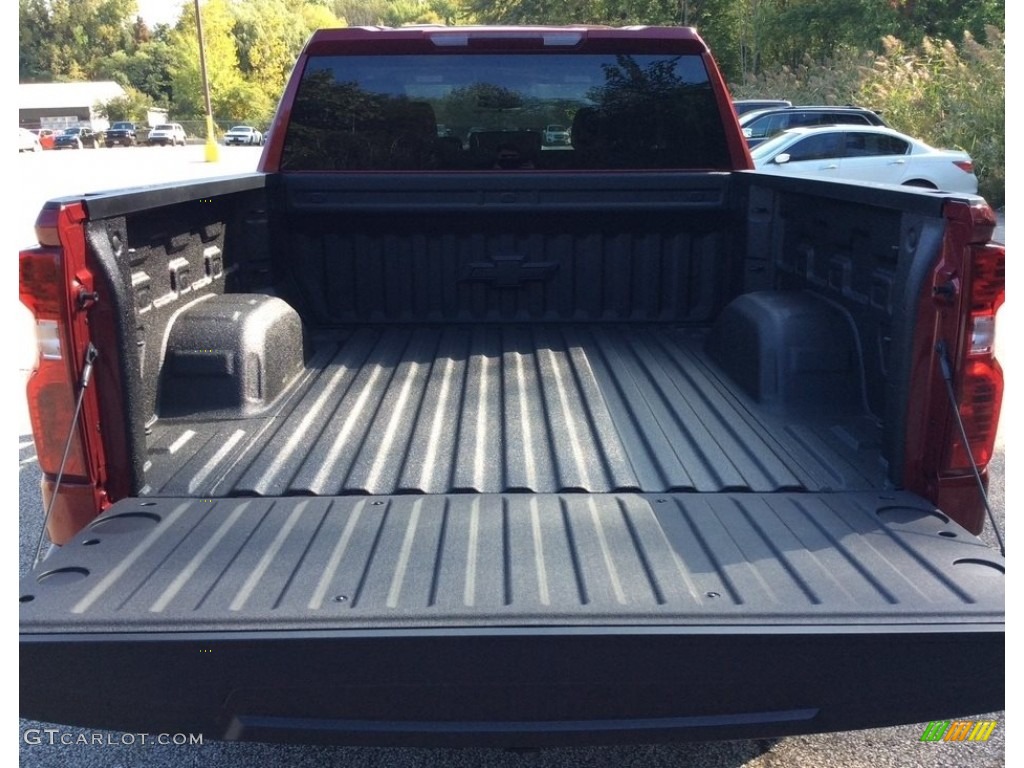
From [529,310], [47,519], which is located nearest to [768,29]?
[529,310]

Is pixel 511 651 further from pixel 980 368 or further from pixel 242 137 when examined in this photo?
pixel 242 137

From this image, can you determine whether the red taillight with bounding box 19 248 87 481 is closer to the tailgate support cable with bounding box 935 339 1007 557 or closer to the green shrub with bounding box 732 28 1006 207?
the tailgate support cable with bounding box 935 339 1007 557

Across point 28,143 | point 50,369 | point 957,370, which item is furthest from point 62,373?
point 28,143

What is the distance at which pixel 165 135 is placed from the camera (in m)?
67.4

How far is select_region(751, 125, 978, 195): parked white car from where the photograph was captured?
14.4 metres

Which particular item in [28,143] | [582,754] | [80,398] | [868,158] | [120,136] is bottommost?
[582,754]

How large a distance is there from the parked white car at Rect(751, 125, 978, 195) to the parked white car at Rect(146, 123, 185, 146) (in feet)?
203

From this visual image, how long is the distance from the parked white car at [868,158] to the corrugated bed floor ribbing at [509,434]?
1165 centimetres

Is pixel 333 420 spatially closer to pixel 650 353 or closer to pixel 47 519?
pixel 47 519

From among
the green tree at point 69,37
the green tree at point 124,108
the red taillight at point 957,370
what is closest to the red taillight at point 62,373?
the red taillight at point 957,370

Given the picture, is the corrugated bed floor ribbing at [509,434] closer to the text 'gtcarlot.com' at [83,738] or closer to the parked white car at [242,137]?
the text 'gtcarlot.com' at [83,738]

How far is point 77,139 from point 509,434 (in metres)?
70.5

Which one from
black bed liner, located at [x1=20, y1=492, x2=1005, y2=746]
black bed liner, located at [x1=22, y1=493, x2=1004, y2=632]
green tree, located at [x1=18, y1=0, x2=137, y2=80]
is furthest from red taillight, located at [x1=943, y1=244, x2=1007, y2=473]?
green tree, located at [x1=18, y1=0, x2=137, y2=80]

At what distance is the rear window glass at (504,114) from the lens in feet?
13.1
